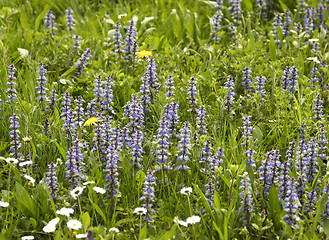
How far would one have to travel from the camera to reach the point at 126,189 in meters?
4.00

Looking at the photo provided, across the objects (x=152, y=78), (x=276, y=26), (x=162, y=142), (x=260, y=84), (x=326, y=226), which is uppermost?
(x=276, y=26)

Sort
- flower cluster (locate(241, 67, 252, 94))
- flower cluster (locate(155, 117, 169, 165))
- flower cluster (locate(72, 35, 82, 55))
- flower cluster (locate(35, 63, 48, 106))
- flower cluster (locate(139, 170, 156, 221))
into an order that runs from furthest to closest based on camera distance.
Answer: flower cluster (locate(72, 35, 82, 55)) → flower cluster (locate(241, 67, 252, 94)) → flower cluster (locate(35, 63, 48, 106)) → flower cluster (locate(155, 117, 169, 165)) → flower cluster (locate(139, 170, 156, 221))

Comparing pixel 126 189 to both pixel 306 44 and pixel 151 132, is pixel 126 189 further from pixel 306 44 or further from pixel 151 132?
pixel 306 44

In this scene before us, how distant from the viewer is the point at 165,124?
393 centimetres

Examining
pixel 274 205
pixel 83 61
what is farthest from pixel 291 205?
pixel 83 61

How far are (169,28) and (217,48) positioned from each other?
91 centimetres

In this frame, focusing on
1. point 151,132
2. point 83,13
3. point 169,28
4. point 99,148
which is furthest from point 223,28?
point 99,148

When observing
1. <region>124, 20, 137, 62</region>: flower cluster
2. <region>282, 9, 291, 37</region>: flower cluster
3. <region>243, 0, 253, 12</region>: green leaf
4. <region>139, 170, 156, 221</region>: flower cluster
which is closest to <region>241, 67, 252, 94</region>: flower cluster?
<region>124, 20, 137, 62</region>: flower cluster

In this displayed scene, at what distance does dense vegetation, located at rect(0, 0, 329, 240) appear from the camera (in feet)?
11.9

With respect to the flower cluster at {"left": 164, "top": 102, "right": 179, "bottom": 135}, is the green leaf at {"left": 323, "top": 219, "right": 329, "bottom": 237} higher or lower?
lower

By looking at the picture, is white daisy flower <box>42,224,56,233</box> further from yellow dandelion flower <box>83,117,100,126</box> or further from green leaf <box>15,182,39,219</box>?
yellow dandelion flower <box>83,117,100,126</box>

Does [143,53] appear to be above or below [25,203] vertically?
above

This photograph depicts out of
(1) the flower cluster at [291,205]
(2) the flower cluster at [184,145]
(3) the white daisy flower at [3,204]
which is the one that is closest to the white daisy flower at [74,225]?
(3) the white daisy flower at [3,204]

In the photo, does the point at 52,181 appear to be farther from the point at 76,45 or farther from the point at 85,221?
the point at 76,45
